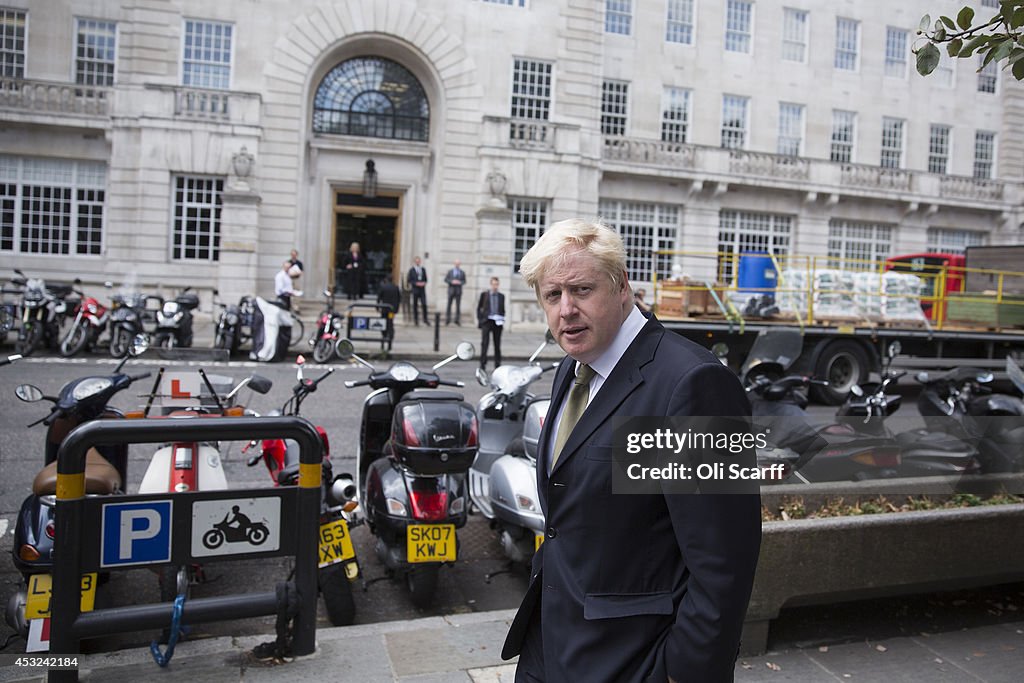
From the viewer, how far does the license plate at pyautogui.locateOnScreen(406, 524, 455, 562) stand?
4402 mm

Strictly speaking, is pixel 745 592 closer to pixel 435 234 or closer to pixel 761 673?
pixel 761 673

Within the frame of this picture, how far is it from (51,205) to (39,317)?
10631mm

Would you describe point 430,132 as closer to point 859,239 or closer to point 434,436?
point 859,239

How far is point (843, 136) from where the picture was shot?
29.3 meters

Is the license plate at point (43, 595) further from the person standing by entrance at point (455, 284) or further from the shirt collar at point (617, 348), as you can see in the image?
the person standing by entrance at point (455, 284)

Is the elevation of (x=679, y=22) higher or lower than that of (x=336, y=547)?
higher

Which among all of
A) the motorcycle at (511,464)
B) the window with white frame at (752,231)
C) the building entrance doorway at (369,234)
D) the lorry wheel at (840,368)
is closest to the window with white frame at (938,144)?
the window with white frame at (752,231)

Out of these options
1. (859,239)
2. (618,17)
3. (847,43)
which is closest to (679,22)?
(618,17)

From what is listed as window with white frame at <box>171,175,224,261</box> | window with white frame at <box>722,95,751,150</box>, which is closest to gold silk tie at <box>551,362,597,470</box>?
window with white frame at <box>171,175,224,261</box>

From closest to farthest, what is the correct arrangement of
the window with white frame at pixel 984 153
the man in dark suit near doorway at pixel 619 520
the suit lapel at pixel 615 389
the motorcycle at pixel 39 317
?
1. the man in dark suit near doorway at pixel 619 520
2. the suit lapel at pixel 615 389
3. the motorcycle at pixel 39 317
4. the window with white frame at pixel 984 153

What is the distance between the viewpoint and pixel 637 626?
1891 millimetres

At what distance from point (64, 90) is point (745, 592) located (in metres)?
25.5

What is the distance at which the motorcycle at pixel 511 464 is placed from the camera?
4711 millimetres

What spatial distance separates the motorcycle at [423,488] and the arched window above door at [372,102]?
71.9 ft
